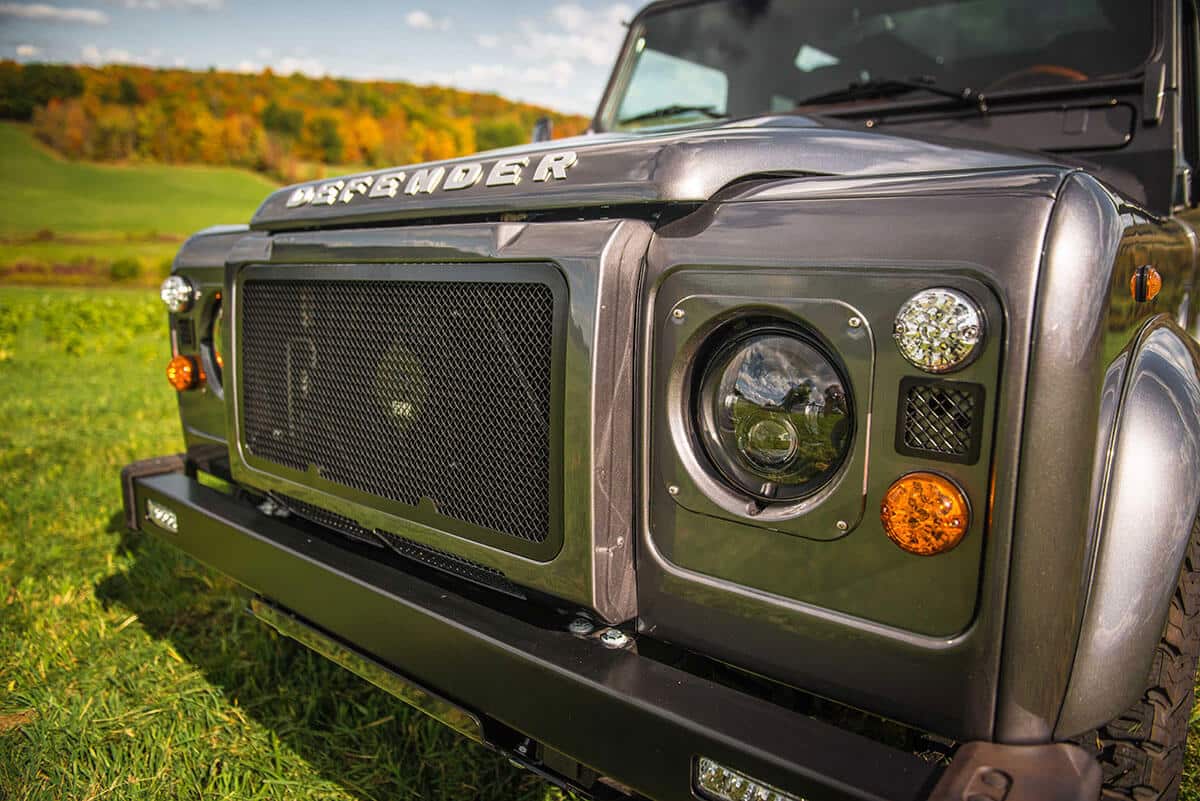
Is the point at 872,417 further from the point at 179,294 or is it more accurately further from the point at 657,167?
the point at 179,294

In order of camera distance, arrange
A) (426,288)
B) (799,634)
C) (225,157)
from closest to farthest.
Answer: (799,634) → (426,288) → (225,157)

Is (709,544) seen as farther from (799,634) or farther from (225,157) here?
(225,157)

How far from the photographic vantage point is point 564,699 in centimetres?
139

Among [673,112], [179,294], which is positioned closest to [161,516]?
[179,294]

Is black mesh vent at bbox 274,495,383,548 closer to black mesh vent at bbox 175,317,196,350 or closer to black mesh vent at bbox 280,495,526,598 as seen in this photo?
black mesh vent at bbox 280,495,526,598

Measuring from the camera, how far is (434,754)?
230 cm

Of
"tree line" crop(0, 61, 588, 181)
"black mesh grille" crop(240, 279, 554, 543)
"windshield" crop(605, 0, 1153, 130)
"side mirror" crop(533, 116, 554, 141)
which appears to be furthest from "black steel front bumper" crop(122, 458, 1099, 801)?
"tree line" crop(0, 61, 588, 181)

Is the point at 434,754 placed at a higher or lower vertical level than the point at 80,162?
lower

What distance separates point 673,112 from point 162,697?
272 cm

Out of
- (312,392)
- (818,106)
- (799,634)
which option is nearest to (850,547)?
(799,634)

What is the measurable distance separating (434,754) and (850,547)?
1541 millimetres

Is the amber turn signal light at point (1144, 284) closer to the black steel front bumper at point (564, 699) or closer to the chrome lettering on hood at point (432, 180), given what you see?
the black steel front bumper at point (564, 699)

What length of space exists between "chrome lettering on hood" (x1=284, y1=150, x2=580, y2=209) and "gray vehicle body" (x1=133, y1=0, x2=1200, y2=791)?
0.06 ft

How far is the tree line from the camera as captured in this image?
2488cm
